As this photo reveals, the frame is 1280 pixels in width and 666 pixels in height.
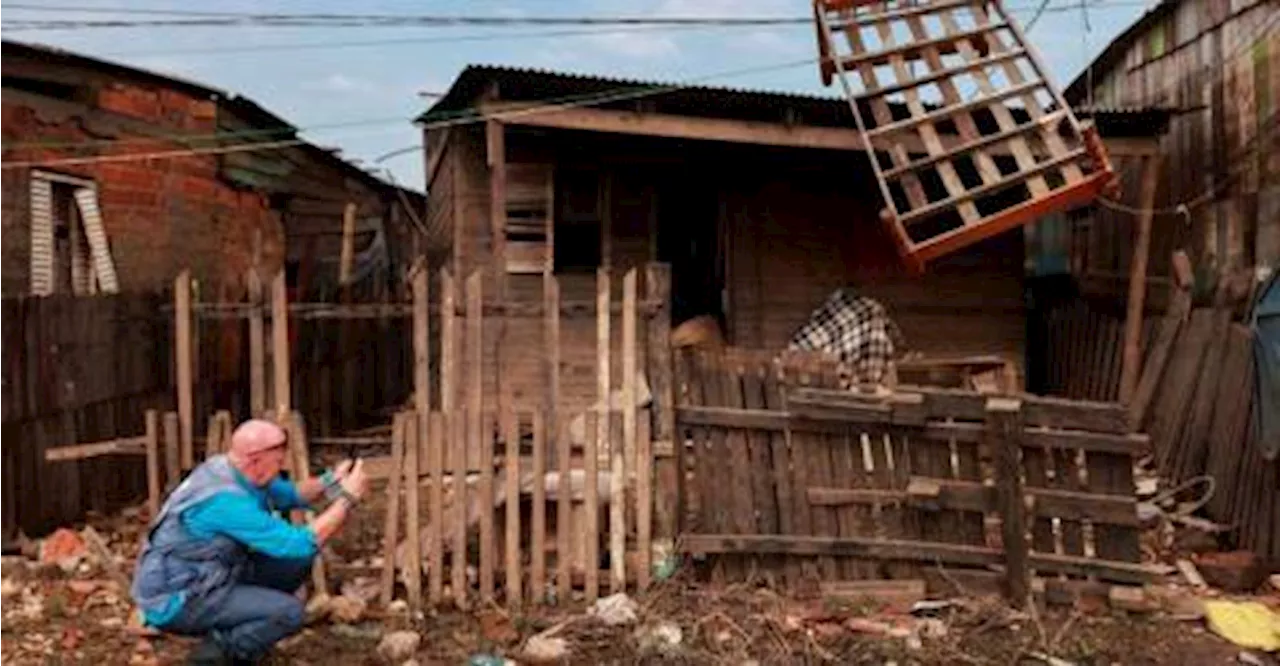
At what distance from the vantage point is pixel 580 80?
31.6ft

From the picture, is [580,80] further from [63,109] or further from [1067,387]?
[1067,387]

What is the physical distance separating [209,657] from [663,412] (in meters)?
2.80

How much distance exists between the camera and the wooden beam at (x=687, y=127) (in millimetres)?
9555

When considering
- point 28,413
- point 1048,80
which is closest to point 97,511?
point 28,413

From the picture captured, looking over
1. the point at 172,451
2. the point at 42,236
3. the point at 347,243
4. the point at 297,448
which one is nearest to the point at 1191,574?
the point at 297,448

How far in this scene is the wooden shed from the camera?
33.9 feet

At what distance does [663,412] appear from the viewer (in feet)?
22.7

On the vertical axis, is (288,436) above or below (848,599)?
above

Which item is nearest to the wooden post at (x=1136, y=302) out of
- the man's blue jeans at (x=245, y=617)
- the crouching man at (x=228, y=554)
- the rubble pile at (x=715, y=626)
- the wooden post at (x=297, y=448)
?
the rubble pile at (x=715, y=626)

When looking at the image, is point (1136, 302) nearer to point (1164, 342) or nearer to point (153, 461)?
point (1164, 342)

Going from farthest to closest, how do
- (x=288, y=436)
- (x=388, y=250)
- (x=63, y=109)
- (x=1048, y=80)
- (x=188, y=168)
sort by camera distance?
1. (x=388, y=250)
2. (x=188, y=168)
3. (x=63, y=109)
4. (x=1048, y=80)
5. (x=288, y=436)

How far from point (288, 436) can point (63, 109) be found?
584cm

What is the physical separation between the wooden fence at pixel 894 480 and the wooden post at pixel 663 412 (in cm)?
9

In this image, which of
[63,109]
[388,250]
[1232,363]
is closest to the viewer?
[1232,363]
